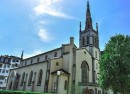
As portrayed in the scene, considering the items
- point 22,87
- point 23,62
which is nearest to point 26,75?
point 22,87

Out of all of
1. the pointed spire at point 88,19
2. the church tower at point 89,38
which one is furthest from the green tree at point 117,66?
the pointed spire at point 88,19

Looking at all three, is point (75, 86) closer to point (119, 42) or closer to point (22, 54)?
point (119, 42)

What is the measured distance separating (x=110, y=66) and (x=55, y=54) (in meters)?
20.1

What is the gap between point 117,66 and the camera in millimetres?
24266

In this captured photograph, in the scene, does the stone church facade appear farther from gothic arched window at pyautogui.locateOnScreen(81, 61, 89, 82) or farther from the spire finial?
the spire finial

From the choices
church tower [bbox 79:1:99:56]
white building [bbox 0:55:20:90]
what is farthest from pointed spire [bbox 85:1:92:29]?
white building [bbox 0:55:20:90]

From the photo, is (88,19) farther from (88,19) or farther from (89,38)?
(89,38)

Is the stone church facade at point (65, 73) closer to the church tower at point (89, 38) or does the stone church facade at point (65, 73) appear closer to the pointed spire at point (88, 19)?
the church tower at point (89, 38)

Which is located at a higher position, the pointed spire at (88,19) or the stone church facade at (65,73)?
the pointed spire at (88,19)

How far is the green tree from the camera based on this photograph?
23.9m

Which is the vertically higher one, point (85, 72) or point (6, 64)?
point (6, 64)

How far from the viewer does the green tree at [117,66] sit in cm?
2388

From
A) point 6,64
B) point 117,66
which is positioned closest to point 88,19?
point 117,66

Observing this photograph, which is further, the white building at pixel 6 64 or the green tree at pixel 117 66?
the white building at pixel 6 64
